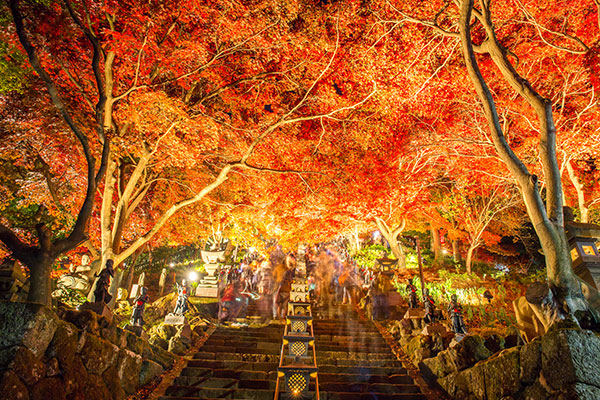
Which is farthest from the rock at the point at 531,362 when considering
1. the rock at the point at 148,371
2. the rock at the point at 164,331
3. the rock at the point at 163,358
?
the rock at the point at 164,331

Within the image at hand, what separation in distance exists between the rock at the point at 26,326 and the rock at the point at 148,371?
3060 mm

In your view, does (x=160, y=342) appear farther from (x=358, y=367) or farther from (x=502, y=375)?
(x=502, y=375)

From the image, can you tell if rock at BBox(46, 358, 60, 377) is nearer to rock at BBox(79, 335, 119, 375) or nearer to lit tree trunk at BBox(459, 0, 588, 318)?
rock at BBox(79, 335, 119, 375)

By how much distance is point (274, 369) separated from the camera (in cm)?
770

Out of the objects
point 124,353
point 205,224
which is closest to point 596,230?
point 124,353

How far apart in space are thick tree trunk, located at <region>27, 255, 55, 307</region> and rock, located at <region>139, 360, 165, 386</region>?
10.7ft

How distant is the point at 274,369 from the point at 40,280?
599cm

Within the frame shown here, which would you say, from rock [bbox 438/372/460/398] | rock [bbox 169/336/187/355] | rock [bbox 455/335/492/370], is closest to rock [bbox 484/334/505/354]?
rock [bbox 455/335/492/370]

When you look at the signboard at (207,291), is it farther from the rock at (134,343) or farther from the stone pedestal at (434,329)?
the stone pedestal at (434,329)

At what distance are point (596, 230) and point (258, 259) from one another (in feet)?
73.2

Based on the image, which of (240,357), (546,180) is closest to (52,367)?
(240,357)

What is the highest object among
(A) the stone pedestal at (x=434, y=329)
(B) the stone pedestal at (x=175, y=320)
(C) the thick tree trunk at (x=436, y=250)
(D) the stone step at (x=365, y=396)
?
(C) the thick tree trunk at (x=436, y=250)

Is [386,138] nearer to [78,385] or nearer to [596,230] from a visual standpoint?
[596,230]

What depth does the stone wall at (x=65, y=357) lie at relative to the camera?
388 centimetres
